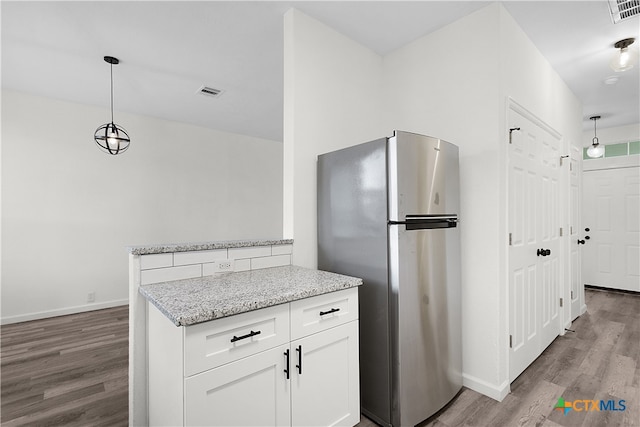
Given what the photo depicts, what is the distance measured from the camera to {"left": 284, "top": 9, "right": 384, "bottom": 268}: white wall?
2.19 metres

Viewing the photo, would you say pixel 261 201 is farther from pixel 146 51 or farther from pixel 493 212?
pixel 493 212

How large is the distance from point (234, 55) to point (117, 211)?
289 cm

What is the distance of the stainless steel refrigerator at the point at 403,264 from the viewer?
173 centimetres

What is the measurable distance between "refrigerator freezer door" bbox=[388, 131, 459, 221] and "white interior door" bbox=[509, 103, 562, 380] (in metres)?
0.66

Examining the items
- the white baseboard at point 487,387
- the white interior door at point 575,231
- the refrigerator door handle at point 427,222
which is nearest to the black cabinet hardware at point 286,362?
the refrigerator door handle at point 427,222

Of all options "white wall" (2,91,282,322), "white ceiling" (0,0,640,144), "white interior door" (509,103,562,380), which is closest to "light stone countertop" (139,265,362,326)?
"white interior door" (509,103,562,380)

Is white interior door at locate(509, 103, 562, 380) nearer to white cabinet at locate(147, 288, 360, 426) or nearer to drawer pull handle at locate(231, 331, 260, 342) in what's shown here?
white cabinet at locate(147, 288, 360, 426)

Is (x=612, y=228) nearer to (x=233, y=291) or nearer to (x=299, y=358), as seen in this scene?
(x=299, y=358)

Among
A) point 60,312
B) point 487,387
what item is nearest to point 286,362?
point 487,387

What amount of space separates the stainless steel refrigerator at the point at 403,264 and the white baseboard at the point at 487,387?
0.16 meters

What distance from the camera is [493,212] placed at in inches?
81.7

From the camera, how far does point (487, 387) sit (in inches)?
81.6

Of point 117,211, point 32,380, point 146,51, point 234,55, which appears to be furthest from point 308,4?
point 117,211

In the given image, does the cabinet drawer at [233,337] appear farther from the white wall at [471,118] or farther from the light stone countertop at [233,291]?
the white wall at [471,118]
